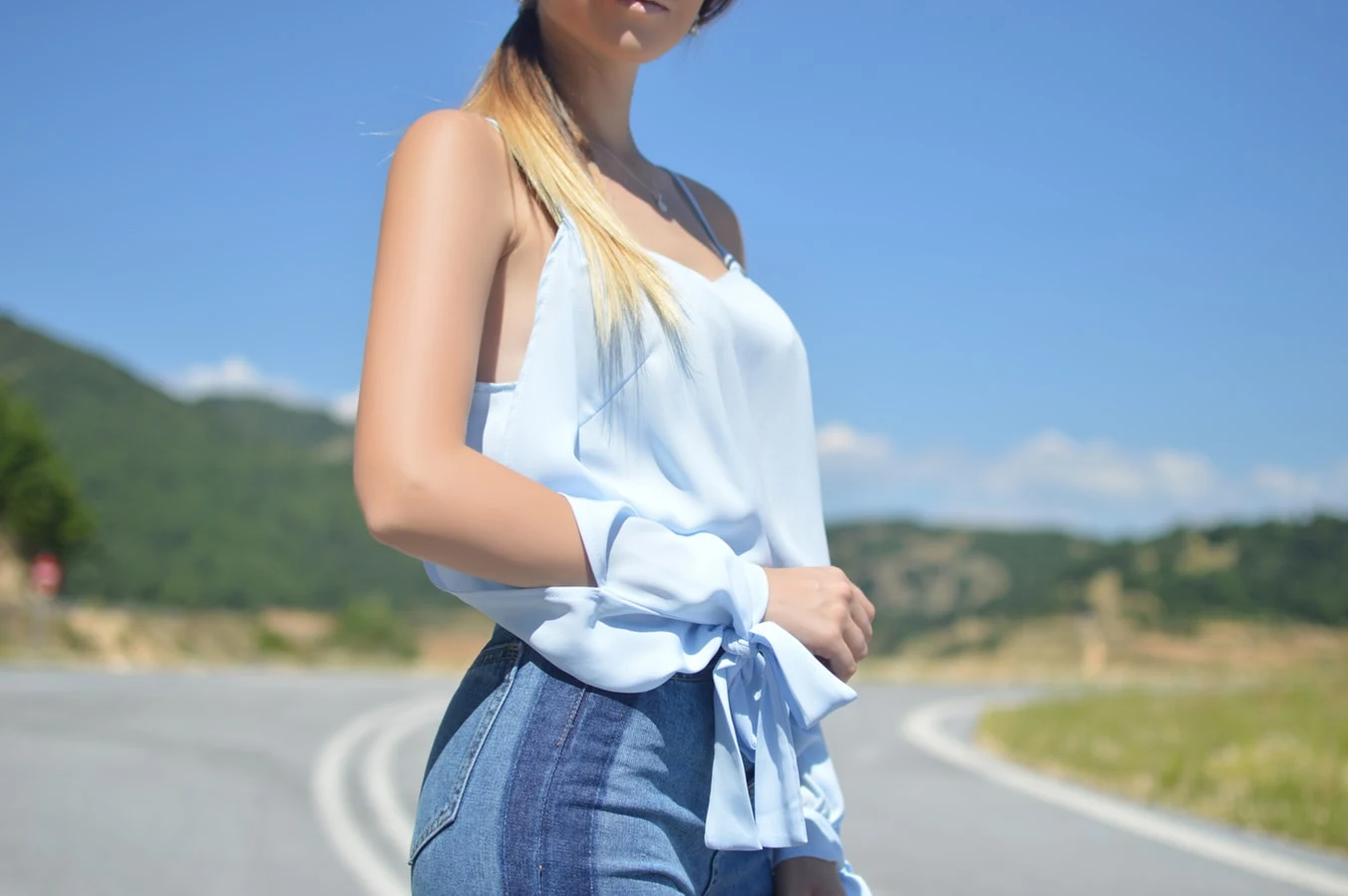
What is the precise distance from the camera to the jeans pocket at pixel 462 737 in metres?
1.33

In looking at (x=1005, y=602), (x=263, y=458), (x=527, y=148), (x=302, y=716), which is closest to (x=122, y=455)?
(x=263, y=458)

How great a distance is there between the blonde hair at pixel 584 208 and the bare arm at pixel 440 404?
0.31 feet

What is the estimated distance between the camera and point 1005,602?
38750 millimetres

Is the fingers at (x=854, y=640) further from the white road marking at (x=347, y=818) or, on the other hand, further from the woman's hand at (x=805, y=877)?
the white road marking at (x=347, y=818)

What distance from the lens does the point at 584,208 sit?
1447mm

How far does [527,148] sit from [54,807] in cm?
682

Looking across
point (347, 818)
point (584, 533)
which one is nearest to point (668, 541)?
point (584, 533)

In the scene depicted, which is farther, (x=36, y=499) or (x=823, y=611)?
(x=36, y=499)

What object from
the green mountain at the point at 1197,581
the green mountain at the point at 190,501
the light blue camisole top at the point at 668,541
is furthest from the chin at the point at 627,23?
the green mountain at the point at 190,501

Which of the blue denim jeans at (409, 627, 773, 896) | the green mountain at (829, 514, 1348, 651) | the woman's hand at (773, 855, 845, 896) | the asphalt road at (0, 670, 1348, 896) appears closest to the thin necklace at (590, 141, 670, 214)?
the blue denim jeans at (409, 627, 773, 896)

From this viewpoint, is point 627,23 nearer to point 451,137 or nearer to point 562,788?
point 451,137

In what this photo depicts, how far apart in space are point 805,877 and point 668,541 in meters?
0.44

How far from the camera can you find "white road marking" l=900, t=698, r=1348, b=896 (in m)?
5.65

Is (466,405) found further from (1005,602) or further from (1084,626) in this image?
(1005,602)
